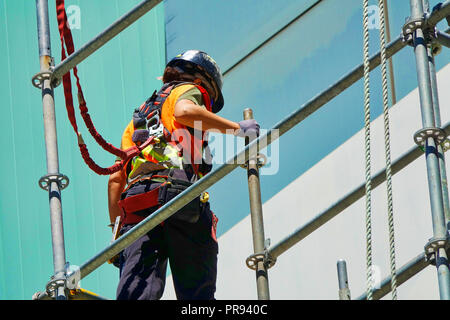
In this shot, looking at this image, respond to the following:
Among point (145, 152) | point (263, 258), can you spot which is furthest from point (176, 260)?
point (145, 152)

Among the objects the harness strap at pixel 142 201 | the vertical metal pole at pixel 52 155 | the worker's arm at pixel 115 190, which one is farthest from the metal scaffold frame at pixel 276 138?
the worker's arm at pixel 115 190

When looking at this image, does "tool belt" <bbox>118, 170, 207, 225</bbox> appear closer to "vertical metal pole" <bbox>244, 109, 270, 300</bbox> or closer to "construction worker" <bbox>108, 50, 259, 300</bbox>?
"construction worker" <bbox>108, 50, 259, 300</bbox>

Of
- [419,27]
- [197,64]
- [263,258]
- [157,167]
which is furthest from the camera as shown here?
[197,64]

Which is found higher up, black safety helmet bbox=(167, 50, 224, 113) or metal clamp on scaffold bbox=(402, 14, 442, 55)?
black safety helmet bbox=(167, 50, 224, 113)

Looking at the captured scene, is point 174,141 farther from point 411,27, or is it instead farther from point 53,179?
point 411,27

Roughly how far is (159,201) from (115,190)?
53 centimetres

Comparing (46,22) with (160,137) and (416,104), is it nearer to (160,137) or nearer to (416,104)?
(160,137)

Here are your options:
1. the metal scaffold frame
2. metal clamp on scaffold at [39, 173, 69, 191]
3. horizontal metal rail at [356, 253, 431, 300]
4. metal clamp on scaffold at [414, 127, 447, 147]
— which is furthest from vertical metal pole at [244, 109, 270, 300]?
metal clamp on scaffold at [414, 127, 447, 147]

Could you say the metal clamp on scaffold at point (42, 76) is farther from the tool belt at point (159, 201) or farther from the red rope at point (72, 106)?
the tool belt at point (159, 201)

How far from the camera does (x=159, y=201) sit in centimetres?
486

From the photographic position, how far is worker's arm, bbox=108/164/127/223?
5309mm

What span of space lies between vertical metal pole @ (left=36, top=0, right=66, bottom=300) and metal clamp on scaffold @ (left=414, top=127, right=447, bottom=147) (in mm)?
1556

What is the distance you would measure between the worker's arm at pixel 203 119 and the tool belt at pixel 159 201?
0.24 meters

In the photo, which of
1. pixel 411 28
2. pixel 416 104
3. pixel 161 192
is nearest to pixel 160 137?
pixel 161 192
